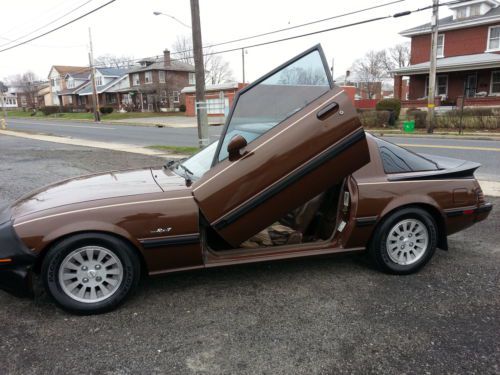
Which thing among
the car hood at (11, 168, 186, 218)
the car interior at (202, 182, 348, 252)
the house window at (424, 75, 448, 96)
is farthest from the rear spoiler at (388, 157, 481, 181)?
the house window at (424, 75, 448, 96)

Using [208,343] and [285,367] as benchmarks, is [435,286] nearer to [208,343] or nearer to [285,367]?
[285,367]

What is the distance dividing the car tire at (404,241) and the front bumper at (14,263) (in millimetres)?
2813

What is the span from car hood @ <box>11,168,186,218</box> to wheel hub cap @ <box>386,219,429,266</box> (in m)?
1.95

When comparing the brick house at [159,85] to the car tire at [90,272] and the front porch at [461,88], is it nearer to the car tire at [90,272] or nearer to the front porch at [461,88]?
the front porch at [461,88]

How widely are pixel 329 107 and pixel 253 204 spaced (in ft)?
3.14

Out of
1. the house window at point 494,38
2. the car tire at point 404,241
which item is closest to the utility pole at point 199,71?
the car tire at point 404,241

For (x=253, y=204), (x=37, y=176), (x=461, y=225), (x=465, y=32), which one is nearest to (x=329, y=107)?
(x=253, y=204)

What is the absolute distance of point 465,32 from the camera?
28906mm

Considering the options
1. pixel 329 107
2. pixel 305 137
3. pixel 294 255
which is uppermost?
pixel 329 107

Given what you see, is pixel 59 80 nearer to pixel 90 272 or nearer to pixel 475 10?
pixel 475 10

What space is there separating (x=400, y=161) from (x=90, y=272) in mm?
2915

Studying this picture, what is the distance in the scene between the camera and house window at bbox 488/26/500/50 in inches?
1091

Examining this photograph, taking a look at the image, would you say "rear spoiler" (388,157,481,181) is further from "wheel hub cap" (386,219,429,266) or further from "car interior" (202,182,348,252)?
"car interior" (202,182,348,252)

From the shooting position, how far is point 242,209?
3314 mm
